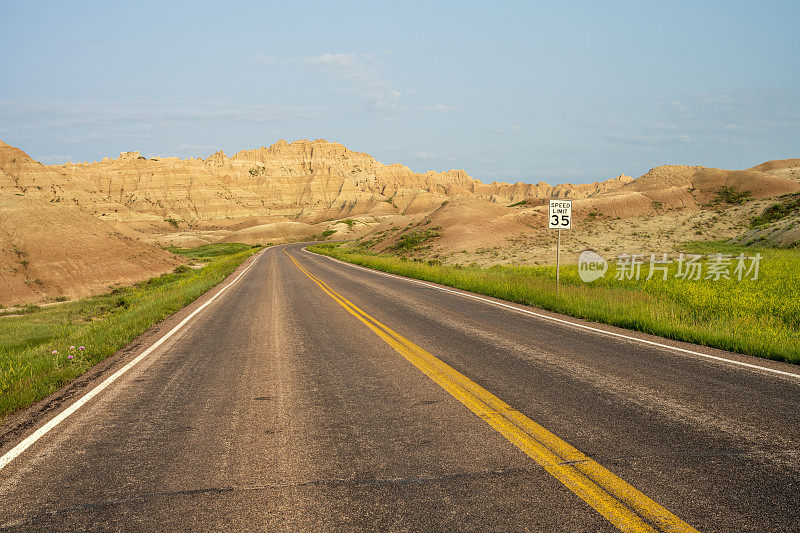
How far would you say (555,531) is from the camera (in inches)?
108

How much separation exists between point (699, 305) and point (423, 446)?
33.3 ft

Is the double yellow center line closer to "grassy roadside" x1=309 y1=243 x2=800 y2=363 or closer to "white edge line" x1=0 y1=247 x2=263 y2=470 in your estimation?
"white edge line" x1=0 y1=247 x2=263 y2=470

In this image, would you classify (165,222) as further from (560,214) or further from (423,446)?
(423,446)

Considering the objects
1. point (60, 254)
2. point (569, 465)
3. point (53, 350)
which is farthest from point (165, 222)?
point (569, 465)

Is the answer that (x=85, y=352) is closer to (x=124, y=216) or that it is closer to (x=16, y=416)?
(x=16, y=416)

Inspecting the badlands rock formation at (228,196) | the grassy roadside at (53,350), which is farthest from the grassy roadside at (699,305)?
the badlands rock formation at (228,196)

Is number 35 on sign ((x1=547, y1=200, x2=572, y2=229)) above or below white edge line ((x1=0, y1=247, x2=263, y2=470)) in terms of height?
above

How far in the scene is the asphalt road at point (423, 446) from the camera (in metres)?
2.99

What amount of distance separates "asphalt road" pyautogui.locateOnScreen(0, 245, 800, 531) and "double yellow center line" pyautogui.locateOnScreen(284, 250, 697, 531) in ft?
0.07

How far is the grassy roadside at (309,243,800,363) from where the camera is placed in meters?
7.96

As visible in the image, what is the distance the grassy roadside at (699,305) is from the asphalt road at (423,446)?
1.08m

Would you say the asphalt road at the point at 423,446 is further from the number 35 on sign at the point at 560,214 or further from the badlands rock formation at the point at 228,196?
the badlands rock formation at the point at 228,196

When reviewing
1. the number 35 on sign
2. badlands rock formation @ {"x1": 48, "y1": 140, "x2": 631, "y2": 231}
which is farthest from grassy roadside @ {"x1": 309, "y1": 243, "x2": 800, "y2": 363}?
badlands rock formation @ {"x1": 48, "y1": 140, "x2": 631, "y2": 231}

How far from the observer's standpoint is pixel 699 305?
1111 centimetres
